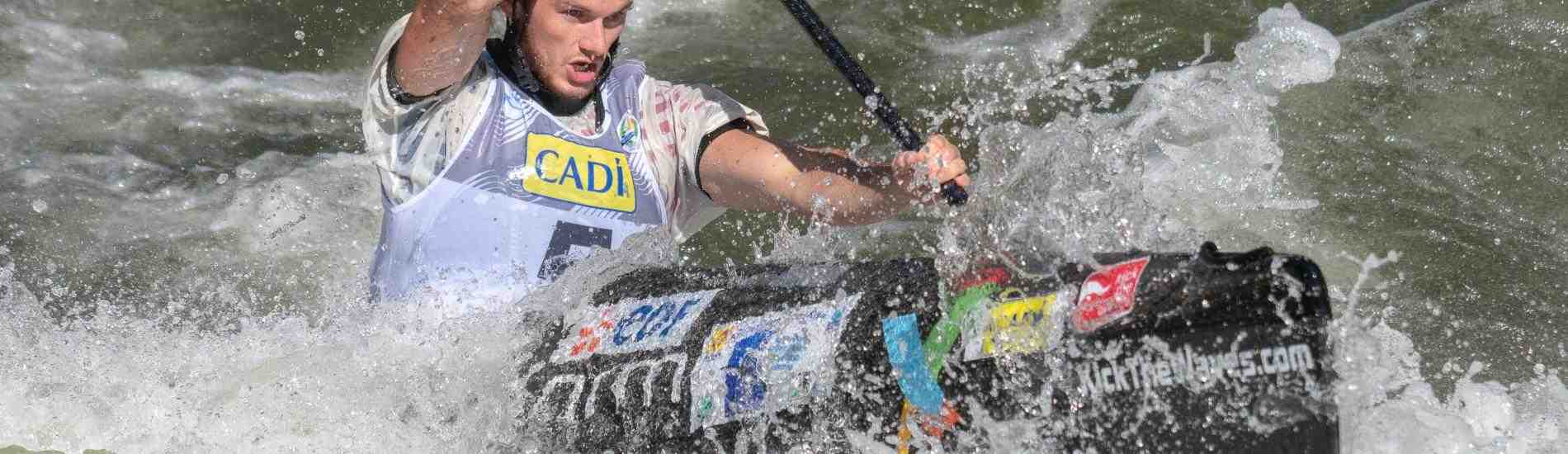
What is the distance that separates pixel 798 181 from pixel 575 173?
0.49 metres

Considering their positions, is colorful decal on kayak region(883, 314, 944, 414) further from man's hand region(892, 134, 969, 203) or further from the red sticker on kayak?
man's hand region(892, 134, 969, 203)

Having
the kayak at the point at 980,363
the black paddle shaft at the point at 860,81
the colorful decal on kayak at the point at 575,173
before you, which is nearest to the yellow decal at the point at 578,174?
the colorful decal on kayak at the point at 575,173

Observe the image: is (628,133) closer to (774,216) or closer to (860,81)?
(860,81)

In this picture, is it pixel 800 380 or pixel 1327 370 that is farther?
pixel 800 380

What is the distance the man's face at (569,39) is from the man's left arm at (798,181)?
1.11ft

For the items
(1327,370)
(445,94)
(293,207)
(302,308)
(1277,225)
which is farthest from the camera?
(293,207)

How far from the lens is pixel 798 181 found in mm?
3098

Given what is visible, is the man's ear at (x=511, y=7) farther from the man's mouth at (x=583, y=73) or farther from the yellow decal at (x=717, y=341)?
the yellow decal at (x=717, y=341)

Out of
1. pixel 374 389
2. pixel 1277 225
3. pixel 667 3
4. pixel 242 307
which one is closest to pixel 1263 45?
pixel 1277 225

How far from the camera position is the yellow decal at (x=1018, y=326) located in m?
2.01

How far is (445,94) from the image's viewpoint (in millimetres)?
2971

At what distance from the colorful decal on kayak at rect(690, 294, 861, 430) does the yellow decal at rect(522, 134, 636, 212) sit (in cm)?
67

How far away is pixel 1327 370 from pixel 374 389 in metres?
2.09

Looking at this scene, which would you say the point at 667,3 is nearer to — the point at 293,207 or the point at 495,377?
the point at 293,207
